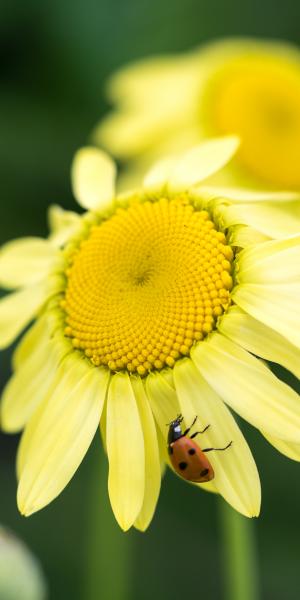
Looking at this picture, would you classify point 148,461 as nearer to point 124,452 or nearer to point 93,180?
point 124,452

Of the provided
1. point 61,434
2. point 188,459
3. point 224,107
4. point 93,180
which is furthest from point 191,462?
point 224,107

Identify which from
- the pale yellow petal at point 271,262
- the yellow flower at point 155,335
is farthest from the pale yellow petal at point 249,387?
the pale yellow petal at point 271,262

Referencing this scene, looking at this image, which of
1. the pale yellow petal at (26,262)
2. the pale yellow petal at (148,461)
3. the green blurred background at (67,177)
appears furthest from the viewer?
the green blurred background at (67,177)

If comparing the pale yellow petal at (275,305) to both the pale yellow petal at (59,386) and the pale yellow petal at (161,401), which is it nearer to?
the pale yellow petal at (161,401)

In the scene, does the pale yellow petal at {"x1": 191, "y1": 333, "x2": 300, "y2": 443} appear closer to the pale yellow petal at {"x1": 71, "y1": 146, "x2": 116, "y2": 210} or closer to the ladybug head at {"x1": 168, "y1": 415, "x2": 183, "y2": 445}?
the ladybug head at {"x1": 168, "y1": 415, "x2": 183, "y2": 445}

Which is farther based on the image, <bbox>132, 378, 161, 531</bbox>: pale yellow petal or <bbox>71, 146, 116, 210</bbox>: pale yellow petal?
<bbox>71, 146, 116, 210</bbox>: pale yellow petal

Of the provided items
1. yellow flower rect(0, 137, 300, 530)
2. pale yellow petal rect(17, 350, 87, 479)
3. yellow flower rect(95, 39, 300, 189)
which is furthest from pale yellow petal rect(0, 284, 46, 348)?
yellow flower rect(95, 39, 300, 189)
